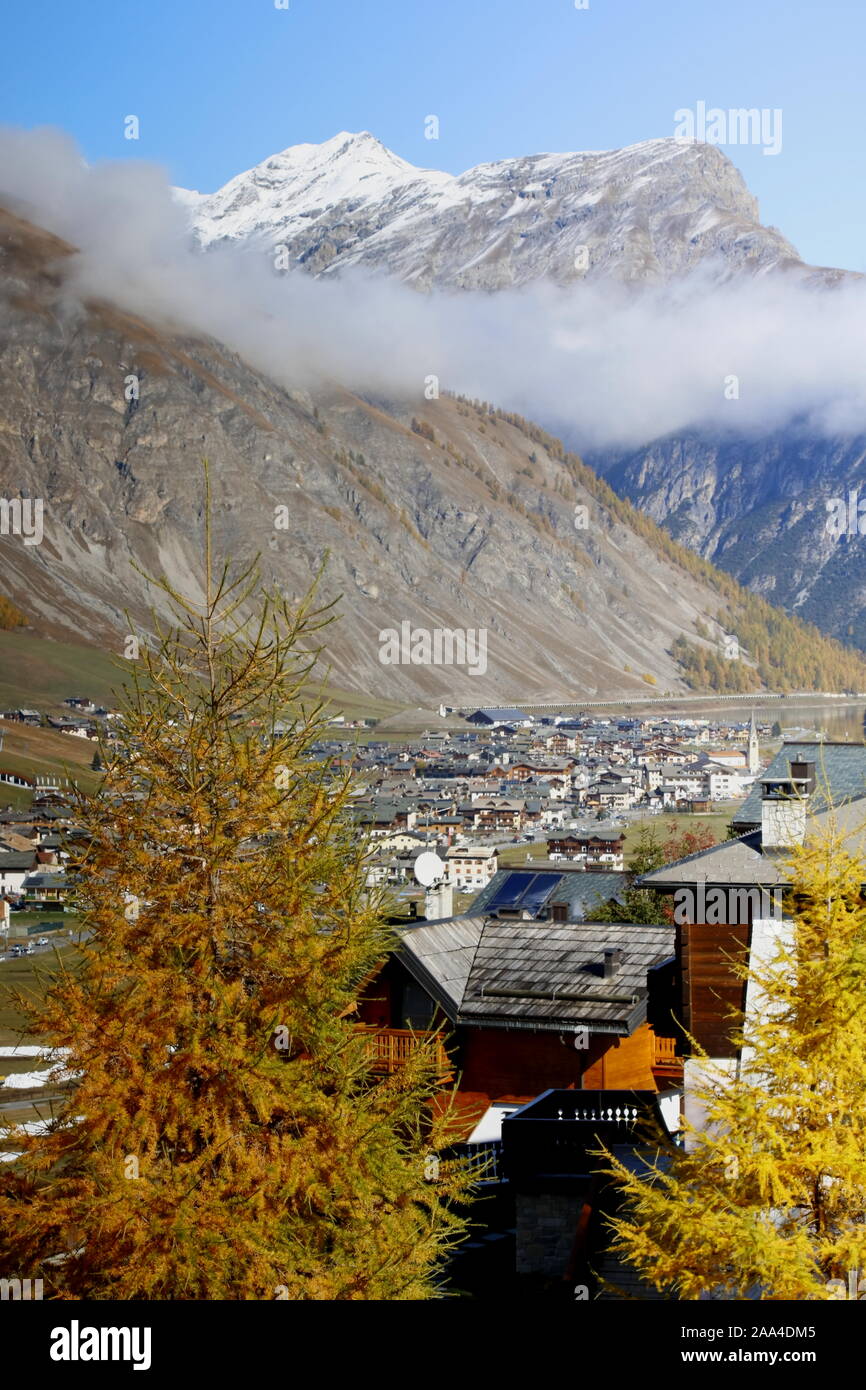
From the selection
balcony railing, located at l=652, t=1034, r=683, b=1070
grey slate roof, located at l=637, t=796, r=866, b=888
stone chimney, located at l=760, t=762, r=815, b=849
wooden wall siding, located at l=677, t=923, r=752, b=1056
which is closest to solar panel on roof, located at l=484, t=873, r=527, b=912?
balcony railing, located at l=652, t=1034, r=683, b=1070

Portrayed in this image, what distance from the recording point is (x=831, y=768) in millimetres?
21156

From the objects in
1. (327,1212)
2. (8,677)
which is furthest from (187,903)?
(8,677)

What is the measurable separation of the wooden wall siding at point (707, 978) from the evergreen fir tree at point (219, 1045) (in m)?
5.24

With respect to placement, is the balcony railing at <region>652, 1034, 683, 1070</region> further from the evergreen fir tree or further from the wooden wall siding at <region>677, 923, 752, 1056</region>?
the evergreen fir tree

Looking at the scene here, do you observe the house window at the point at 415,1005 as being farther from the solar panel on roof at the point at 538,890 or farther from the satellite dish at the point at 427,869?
the solar panel on roof at the point at 538,890

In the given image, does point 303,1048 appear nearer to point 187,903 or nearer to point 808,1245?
point 187,903

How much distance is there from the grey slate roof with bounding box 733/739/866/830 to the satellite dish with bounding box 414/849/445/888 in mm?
5742

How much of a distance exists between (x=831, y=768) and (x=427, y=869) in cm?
774

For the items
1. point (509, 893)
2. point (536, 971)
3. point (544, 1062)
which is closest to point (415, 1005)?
point (536, 971)

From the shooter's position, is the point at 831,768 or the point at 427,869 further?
the point at 427,869

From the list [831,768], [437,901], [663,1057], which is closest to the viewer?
[831,768]

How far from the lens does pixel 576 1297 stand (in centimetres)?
1206

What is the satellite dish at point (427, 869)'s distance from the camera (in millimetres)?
24922

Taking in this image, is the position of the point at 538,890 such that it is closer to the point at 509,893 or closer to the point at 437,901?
the point at 509,893
